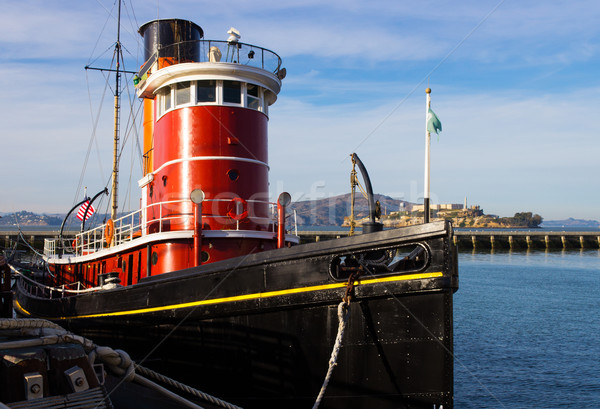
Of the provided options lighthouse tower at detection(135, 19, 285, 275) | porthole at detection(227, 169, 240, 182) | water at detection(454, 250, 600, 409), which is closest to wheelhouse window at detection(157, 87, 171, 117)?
lighthouse tower at detection(135, 19, 285, 275)

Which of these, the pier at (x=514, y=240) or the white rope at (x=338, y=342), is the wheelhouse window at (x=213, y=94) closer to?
the white rope at (x=338, y=342)

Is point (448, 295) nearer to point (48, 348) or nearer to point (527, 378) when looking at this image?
point (48, 348)

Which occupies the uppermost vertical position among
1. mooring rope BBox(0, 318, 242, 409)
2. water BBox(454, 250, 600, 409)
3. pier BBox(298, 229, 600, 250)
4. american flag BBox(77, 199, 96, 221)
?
american flag BBox(77, 199, 96, 221)

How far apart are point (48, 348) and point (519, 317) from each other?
2586 cm

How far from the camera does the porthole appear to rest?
12.9 m

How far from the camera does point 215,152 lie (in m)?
12.9

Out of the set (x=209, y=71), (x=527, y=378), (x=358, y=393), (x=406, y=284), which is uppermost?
(x=209, y=71)

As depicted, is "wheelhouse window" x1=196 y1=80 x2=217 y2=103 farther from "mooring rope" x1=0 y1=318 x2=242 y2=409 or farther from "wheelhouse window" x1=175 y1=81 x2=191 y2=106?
"mooring rope" x1=0 y1=318 x2=242 y2=409

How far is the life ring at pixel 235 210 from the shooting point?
39.7 feet

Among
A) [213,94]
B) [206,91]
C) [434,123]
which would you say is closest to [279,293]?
[434,123]

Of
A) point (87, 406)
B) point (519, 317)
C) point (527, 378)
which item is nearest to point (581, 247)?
point (519, 317)

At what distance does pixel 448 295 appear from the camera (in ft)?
24.0

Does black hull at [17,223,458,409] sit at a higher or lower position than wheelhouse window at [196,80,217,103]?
lower

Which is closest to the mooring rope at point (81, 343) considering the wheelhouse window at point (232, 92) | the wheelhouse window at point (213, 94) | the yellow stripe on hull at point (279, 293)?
the yellow stripe on hull at point (279, 293)
